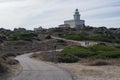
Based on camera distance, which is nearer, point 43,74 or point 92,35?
point 43,74

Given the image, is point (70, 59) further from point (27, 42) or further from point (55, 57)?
point (27, 42)

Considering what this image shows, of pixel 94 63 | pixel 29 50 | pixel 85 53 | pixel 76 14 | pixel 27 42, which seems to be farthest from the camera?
pixel 76 14

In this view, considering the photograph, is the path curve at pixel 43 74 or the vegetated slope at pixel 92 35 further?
the vegetated slope at pixel 92 35

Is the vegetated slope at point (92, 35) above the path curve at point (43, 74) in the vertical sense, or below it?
below

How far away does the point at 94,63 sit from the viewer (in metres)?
48.2

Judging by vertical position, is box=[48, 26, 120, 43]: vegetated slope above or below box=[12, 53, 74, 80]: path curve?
below

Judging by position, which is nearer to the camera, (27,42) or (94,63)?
(94,63)

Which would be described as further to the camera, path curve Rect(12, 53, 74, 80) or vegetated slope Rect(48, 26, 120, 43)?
vegetated slope Rect(48, 26, 120, 43)

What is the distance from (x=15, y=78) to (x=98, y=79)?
20.5ft

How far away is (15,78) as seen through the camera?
2988cm

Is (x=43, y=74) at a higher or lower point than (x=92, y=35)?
higher

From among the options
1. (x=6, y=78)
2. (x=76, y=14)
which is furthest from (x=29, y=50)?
(x=76, y=14)

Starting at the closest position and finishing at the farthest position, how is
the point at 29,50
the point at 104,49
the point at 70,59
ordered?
1. the point at 70,59
2. the point at 104,49
3. the point at 29,50

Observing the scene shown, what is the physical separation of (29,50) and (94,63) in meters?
36.7
